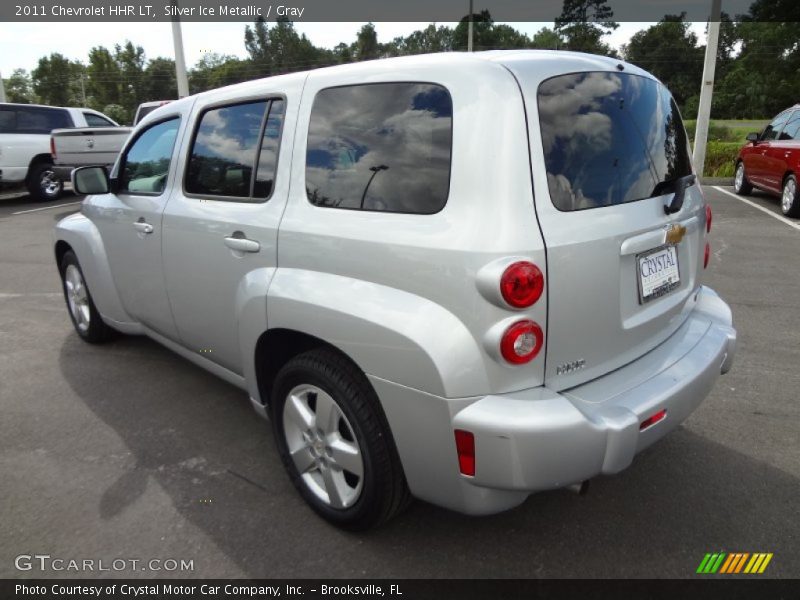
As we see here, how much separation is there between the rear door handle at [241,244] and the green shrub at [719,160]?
16071 millimetres

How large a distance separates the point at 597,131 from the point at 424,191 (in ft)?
2.17

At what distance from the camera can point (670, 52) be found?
72.0 meters

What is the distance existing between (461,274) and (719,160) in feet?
59.6

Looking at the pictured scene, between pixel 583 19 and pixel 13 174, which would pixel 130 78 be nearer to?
pixel 583 19

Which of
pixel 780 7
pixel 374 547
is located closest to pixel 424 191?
pixel 374 547

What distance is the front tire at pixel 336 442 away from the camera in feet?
7.02

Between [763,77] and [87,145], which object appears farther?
[763,77]

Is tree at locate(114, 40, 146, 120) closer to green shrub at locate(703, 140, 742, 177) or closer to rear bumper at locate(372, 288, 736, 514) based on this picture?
green shrub at locate(703, 140, 742, 177)

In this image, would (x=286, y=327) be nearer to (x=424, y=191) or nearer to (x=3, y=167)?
(x=424, y=191)

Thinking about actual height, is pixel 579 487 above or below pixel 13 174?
below

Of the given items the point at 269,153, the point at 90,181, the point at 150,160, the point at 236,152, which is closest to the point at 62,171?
the point at 90,181

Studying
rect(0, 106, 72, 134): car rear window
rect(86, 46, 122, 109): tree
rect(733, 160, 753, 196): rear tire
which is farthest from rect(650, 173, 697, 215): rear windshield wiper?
rect(86, 46, 122, 109): tree

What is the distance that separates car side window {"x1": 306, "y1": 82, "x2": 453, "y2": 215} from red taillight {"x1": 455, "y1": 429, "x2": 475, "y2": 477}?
73cm

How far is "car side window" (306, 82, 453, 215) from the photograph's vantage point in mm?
1992
